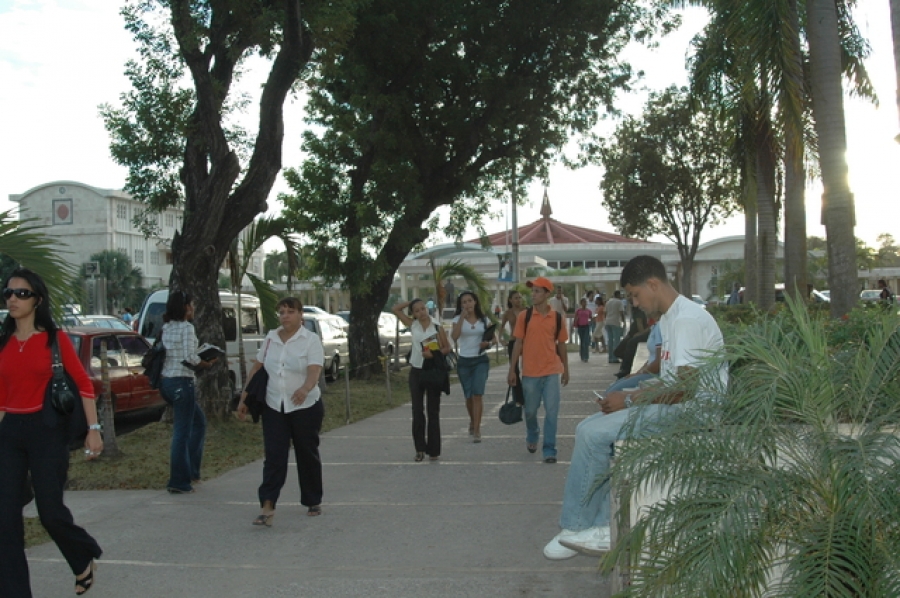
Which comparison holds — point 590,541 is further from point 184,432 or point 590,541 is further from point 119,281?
point 119,281

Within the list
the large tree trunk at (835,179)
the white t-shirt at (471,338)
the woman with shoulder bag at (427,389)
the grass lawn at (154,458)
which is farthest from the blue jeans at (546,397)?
the large tree trunk at (835,179)

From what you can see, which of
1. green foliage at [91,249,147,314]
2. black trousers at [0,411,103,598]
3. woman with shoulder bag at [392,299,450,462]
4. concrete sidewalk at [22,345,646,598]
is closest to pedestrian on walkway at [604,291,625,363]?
concrete sidewalk at [22,345,646,598]

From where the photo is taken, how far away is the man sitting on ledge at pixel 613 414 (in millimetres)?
4907

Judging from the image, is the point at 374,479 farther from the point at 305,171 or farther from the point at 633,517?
the point at 305,171

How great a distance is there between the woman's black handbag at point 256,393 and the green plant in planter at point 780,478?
4.29 m

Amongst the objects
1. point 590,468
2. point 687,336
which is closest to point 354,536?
point 590,468

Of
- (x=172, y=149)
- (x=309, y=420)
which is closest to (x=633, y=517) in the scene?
(x=309, y=420)

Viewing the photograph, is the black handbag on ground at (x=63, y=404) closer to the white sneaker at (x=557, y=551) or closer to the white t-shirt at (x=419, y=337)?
the white sneaker at (x=557, y=551)

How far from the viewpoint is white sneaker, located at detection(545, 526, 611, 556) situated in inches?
210

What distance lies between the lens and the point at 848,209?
11539 mm

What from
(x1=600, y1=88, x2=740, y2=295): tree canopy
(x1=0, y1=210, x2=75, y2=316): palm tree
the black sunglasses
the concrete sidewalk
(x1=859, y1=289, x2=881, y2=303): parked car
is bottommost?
the concrete sidewalk

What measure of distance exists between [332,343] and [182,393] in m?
14.3

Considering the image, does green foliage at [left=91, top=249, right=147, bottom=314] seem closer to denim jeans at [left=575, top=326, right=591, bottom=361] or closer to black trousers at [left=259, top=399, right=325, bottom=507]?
denim jeans at [left=575, top=326, right=591, bottom=361]

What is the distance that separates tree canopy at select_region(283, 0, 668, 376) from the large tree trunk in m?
8.91
